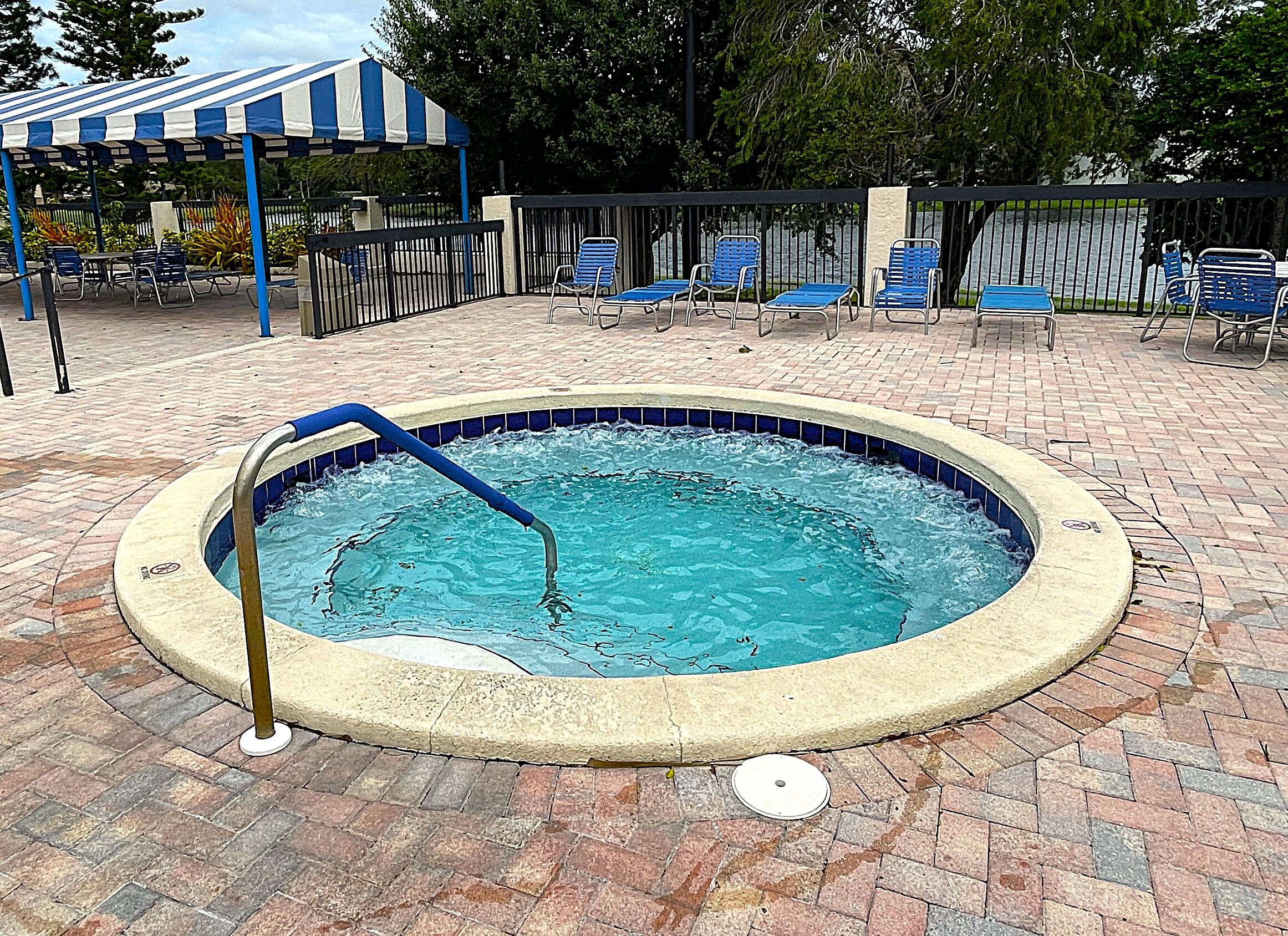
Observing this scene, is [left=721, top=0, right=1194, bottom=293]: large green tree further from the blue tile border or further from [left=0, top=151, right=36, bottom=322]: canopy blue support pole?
[left=0, top=151, right=36, bottom=322]: canopy blue support pole

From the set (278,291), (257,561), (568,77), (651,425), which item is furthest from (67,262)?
(257,561)

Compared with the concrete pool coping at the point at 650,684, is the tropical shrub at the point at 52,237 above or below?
above

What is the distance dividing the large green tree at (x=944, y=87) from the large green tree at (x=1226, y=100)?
2.32 ft

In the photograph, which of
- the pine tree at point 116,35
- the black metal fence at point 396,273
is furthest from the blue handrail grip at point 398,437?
the pine tree at point 116,35

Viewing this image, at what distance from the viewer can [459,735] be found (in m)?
2.50

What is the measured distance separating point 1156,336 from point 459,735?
30.6ft

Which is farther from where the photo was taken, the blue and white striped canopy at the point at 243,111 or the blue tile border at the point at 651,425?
the blue and white striped canopy at the point at 243,111

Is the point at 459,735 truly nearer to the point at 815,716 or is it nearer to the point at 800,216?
the point at 815,716

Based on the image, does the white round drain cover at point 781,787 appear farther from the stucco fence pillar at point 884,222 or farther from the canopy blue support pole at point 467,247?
the canopy blue support pole at point 467,247

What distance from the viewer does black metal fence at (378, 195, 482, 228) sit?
19.1 m

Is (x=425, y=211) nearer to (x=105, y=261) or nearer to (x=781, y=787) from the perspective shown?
(x=105, y=261)

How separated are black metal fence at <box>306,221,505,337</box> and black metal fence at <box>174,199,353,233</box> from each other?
6.06 metres

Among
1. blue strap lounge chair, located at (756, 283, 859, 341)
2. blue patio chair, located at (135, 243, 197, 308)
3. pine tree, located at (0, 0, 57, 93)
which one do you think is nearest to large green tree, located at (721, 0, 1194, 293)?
blue strap lounge chair, located at (756, 283, 859, 341)

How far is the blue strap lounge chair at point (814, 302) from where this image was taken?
31.2 ft
